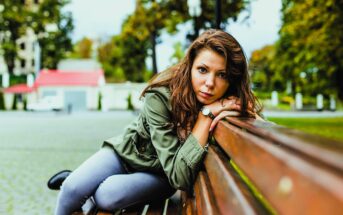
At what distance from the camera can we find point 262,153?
992mm

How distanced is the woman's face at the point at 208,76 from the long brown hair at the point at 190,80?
0.09 ft

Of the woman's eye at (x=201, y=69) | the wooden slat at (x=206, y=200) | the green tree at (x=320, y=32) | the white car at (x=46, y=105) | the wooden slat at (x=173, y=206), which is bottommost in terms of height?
the white car at (x=46, y=105)

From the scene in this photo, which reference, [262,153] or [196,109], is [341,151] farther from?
[196,109]

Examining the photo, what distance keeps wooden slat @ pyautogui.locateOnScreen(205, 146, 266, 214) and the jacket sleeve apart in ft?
1.39

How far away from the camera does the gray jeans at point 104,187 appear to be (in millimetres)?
2984

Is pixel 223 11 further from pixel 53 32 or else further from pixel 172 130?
pixel 53 32

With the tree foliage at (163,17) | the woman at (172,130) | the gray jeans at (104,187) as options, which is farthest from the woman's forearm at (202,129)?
the tree foliage at (163,17)

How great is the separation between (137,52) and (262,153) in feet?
218

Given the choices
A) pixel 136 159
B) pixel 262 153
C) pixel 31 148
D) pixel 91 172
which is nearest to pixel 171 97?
pixel 136 159

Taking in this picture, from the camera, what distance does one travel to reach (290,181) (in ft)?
2.46

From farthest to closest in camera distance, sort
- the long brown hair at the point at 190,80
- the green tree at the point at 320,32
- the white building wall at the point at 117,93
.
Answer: the white building wall at the point at 117,93 < the green tree at the point at 320,32 < the long brown hair at the point at 190,80

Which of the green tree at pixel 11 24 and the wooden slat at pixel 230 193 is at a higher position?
the green tree at pixel 11 24

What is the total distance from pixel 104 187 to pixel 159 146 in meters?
0.63

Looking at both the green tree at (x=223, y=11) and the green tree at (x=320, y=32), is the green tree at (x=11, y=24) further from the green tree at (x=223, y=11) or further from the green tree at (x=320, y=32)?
the green tree at (x=320, y=32)
